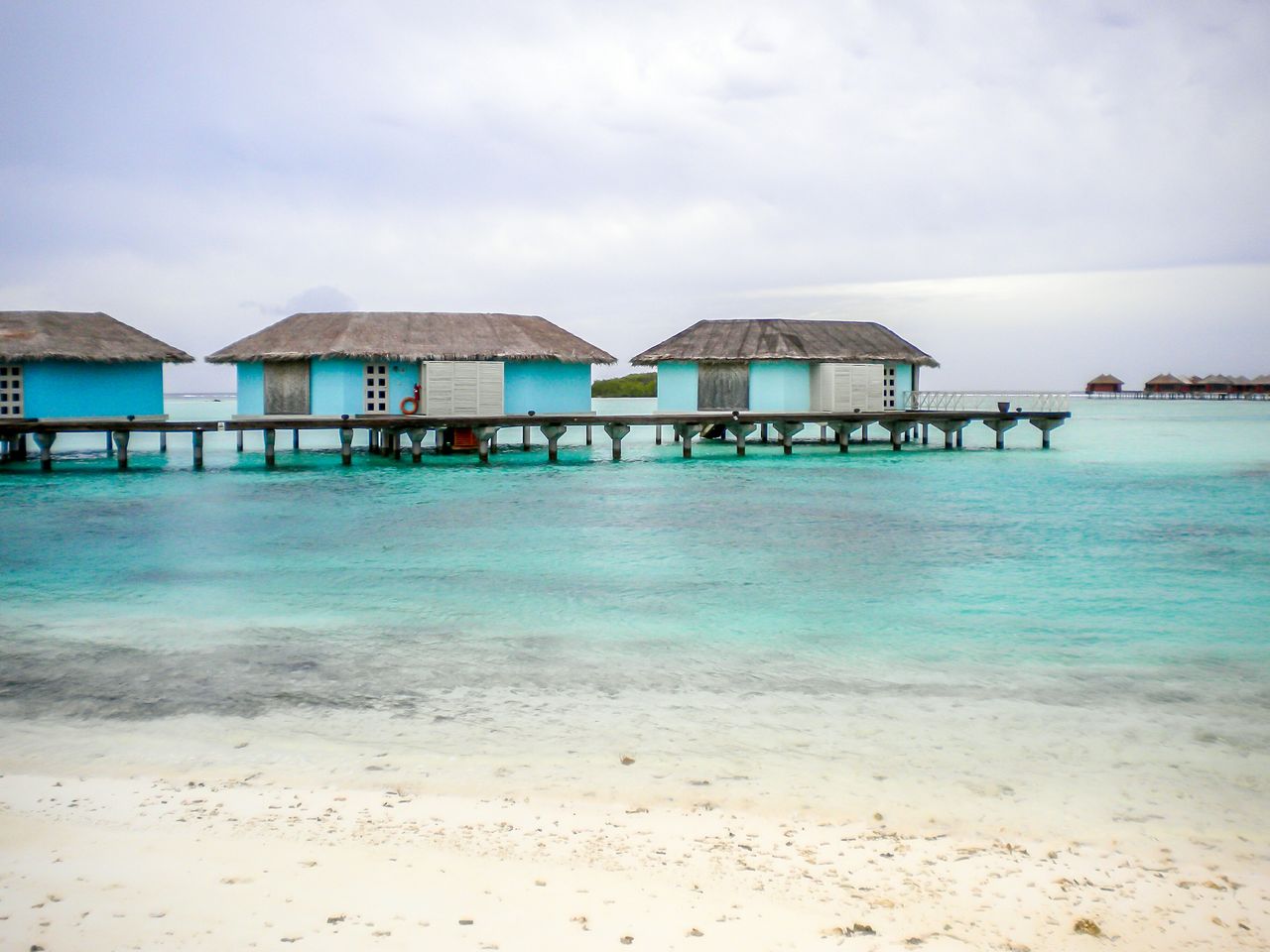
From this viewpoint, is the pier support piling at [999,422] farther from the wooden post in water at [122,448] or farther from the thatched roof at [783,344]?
the wooden post in water at [122,448]

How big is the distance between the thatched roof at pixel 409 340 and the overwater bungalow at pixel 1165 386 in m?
85.2

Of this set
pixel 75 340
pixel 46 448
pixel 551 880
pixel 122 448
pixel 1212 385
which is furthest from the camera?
pixel 1212 385

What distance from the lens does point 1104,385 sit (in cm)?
Result: 10600

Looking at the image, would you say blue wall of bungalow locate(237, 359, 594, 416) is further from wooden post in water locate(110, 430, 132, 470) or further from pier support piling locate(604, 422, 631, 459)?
wooden post in water locate(110, 430, 132, 470)

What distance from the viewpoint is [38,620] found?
31.7 feet

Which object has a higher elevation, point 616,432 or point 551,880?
point 616,432

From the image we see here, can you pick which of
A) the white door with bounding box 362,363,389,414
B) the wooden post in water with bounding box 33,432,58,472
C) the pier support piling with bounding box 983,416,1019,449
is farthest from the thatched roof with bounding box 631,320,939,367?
the wooden post in water with bounding box 33,432,58,472

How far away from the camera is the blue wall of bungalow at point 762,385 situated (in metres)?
29.8

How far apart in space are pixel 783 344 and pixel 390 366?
10.4 m

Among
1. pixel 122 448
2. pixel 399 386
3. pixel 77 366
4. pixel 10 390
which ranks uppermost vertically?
pixel 77 366

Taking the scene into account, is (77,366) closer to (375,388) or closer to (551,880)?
(375,388)

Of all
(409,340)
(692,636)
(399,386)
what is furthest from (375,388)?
(692,636)

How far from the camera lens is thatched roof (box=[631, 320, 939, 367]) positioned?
2955 centimetres

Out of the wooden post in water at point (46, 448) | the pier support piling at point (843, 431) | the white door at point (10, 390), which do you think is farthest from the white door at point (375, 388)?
the pier support piling at point (843, 431)
